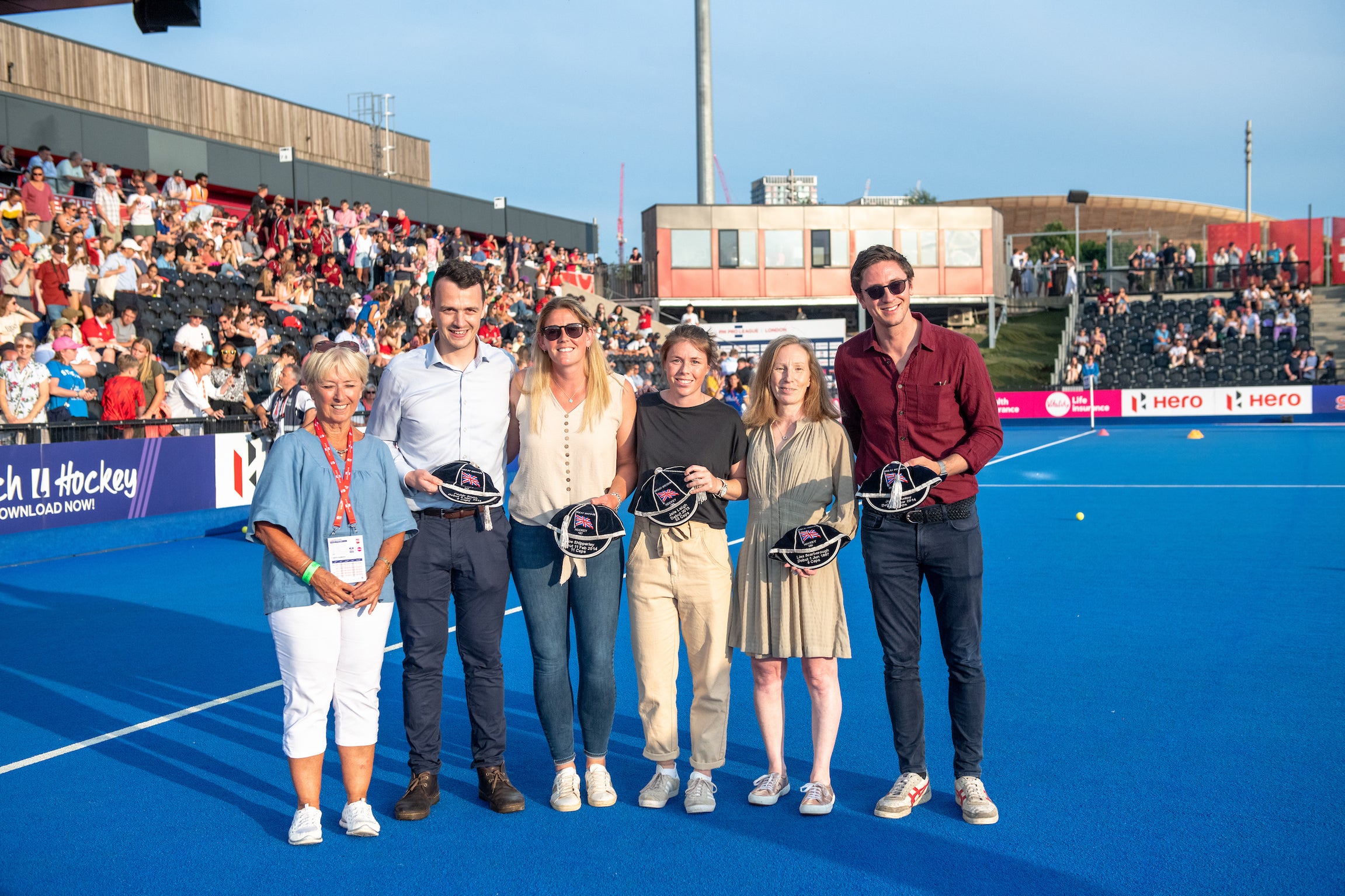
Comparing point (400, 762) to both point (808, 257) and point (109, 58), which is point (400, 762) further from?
point (808, 257)

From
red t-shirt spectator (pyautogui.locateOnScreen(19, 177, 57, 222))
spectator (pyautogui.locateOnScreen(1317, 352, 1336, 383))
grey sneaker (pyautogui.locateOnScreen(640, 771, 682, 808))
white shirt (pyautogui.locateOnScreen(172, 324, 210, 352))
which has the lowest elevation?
grey sneaker (pyautogui.locateOnScreen(640, 771, 682, 808))

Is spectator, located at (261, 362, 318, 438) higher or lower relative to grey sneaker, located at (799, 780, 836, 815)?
higher

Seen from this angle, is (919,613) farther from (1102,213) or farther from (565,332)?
(1102,213)

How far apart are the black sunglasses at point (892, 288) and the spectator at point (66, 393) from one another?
1029 cm

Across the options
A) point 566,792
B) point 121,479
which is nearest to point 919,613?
point 566,792

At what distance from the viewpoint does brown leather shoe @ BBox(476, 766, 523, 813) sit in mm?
4406

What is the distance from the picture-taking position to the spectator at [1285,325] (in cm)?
3422

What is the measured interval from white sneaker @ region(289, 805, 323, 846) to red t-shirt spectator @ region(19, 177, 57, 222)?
1476cm

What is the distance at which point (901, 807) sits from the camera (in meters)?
4.29

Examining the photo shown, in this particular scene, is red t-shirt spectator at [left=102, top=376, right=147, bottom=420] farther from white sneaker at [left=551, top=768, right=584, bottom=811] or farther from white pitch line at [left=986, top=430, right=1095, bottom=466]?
white pitch line at [left=986, top=430, right=1095, bottom=466]

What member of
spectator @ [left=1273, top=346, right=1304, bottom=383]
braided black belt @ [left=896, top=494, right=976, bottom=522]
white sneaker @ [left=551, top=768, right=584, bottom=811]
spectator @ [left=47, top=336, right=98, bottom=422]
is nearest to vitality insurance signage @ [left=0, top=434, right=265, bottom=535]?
spectator @ [left=47, top=336, right=98, bottom=422]

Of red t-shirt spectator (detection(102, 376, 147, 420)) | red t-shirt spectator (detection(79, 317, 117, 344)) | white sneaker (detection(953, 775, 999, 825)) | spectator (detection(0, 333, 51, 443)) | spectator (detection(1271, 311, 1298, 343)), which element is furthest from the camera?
spectator (detection(1271, 311, 1298, 343))

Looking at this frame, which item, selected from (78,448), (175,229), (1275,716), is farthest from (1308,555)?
(175,229)

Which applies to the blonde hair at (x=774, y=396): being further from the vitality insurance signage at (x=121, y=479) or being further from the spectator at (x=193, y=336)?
the spectator at (x=193, y=336)
